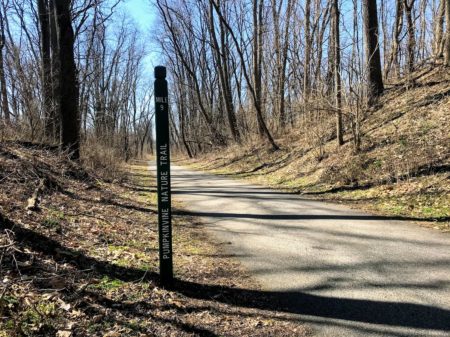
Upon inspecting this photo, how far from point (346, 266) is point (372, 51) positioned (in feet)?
38.5

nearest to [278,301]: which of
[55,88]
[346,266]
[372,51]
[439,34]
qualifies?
[346,266]

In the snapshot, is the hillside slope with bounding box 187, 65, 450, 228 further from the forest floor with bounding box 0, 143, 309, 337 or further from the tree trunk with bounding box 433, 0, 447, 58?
the forest floor with bounding box 0, 143, 309, 337

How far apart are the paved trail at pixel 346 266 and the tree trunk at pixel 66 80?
6045mm

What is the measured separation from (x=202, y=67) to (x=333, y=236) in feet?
133

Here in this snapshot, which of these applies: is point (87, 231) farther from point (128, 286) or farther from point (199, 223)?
point (199, 223)

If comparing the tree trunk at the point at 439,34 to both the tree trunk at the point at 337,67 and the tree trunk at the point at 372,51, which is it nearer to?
the tree trunk at the point at 372,51

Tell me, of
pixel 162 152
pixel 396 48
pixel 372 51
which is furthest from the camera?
pixel 396 48

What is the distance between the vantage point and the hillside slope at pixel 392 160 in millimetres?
8492

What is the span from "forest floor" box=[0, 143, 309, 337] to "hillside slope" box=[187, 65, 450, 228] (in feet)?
14.6

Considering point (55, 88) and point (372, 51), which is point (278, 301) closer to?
point (55, 88)


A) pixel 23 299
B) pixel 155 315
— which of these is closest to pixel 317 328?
pixel 155 315

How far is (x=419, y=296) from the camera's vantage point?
4.11 meters

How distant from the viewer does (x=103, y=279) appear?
443cm

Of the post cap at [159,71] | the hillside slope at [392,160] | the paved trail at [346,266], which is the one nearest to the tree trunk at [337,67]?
the hillside slope at [392,160]
